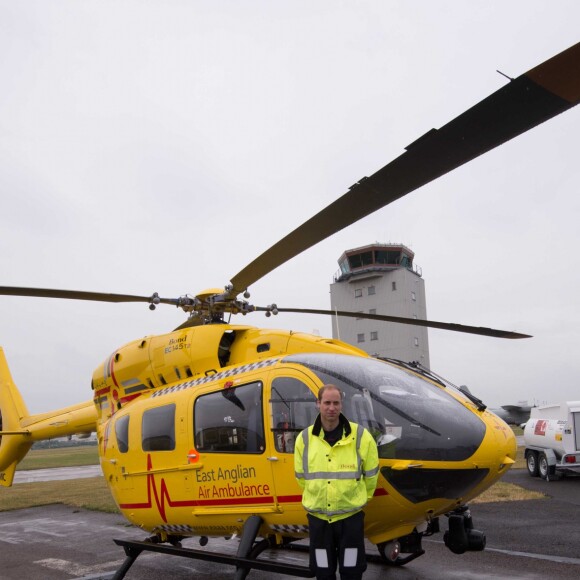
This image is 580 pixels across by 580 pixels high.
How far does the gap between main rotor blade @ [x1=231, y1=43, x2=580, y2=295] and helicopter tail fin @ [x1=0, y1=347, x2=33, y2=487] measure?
7.96 m

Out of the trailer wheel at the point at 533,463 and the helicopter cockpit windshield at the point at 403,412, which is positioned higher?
the helicopter cockpit windshield at the point at 403,412

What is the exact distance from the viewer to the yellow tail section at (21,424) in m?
9.80

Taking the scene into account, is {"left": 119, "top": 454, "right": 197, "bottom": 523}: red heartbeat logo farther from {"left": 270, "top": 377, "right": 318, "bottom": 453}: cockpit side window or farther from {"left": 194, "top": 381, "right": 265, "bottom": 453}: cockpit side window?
{"left": 270, "top": 377, "right": 318, "bottom": 453}: cockpit side window

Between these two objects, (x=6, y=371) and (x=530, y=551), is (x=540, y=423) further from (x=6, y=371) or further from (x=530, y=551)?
(x=6, y=371)

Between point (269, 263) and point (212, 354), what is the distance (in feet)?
5.13

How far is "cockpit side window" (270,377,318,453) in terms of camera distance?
5.50 meters

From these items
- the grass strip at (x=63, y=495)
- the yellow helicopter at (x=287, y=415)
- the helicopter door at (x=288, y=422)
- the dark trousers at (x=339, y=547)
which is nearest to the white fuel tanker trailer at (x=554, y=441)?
the yellow helicopter at (x=287, y=415)

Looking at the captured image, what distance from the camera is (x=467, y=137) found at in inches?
152

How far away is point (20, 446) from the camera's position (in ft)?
35.2

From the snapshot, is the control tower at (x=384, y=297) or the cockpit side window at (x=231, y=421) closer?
the cockpit side window at (x=231, y=421)

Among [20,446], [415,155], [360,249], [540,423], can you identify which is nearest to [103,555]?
[20,446]

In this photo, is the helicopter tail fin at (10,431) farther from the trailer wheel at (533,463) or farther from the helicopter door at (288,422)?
the trailer wheel at (533,463)

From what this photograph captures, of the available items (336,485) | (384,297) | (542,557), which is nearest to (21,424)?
(336,485)

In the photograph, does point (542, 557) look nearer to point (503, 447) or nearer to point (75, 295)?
point (503, 447)
